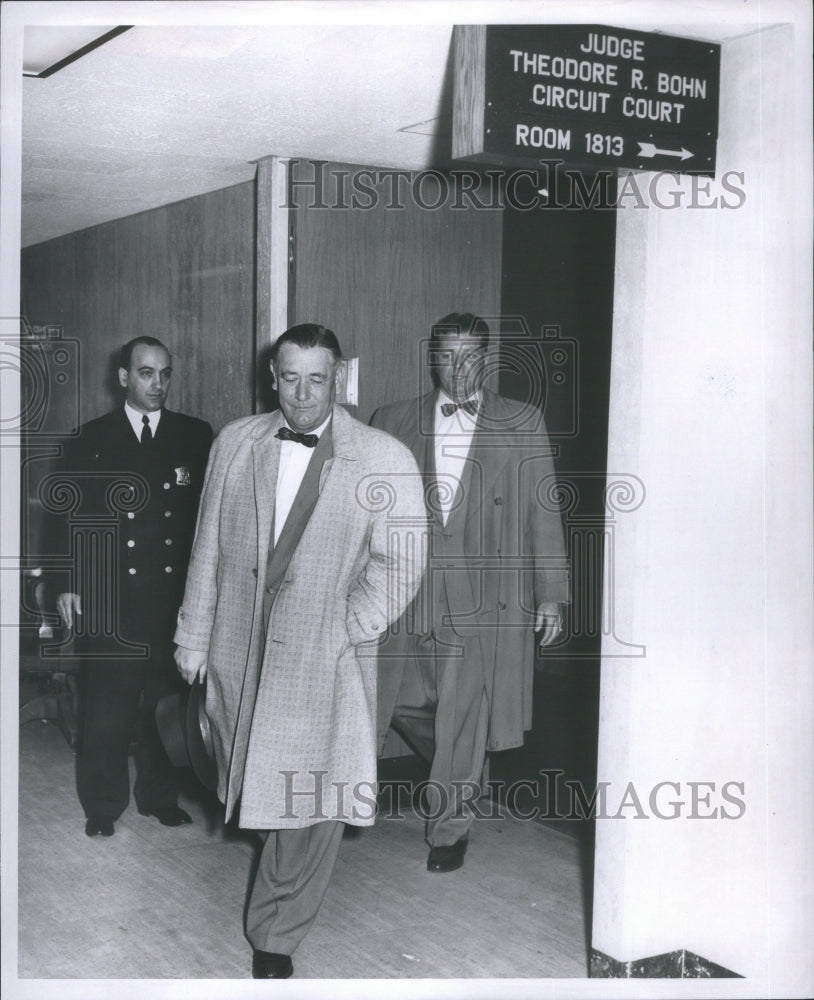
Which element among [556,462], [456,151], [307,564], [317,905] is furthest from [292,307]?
[317,905]

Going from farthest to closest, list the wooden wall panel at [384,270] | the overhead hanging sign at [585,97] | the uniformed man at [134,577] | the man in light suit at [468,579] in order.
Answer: the wooden wall panel at [384,270], the uniformed man at [134,577], the man in light suit at [468,579], the overhead hanging sign at [585,97]

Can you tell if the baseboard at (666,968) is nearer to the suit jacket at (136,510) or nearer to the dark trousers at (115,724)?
the dark trousers at (115,724)

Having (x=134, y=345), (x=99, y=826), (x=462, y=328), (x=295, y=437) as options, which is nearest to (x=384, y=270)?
(x=462, y=328)

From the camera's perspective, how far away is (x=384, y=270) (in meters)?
5.00

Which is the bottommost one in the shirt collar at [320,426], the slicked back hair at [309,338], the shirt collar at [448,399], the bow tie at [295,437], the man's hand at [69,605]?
the man's hand at [69,605]

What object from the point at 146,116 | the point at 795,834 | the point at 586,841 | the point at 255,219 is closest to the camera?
the point at 795,834

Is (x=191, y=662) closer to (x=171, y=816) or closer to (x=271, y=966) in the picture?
(x=271, y=966)

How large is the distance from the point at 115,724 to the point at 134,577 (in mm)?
559

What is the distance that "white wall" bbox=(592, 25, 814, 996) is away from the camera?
299 centimetres

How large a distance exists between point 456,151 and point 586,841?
280 cm

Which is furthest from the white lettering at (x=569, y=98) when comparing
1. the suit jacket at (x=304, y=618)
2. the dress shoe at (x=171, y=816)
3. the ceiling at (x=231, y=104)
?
the dress shoe at (x=171, y=816)

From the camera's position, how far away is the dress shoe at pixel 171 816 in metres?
4.64

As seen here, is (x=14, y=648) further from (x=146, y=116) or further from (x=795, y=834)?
(x=146, y=116)

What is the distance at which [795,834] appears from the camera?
10.0 feet
